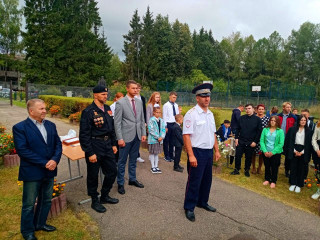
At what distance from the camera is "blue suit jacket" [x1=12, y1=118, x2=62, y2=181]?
9.01 ft

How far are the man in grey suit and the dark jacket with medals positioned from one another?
501mm

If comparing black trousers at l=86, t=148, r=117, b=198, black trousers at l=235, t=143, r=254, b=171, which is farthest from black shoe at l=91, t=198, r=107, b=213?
black trousers at l=235, t=143, r=254, b=171

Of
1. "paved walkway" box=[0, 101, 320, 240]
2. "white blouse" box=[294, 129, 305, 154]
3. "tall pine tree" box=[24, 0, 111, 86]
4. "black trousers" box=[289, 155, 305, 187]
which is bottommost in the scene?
"paved walkway" box=[0, 101, 320, 240]

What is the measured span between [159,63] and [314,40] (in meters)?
37.2

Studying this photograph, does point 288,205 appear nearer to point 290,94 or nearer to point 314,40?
point 290,94

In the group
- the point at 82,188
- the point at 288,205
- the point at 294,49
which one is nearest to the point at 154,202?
the point at 82,188

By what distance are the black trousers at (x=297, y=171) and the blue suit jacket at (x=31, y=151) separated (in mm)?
5015

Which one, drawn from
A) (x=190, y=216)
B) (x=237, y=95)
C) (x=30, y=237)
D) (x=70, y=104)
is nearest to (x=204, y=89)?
(x=190, y=216)

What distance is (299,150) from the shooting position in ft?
16.6

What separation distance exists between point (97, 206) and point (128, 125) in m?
1.51

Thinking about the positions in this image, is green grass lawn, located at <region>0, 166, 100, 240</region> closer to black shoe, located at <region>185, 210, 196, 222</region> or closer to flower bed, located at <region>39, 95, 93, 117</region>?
black shoe, located at <region>185, 210, 196, 222</region>

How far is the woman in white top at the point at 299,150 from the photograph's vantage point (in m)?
5.02

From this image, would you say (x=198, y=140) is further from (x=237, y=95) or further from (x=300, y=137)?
(x=237, y=95)

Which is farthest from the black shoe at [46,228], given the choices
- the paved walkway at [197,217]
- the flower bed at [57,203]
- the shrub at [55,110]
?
the shrub at [55,110]
